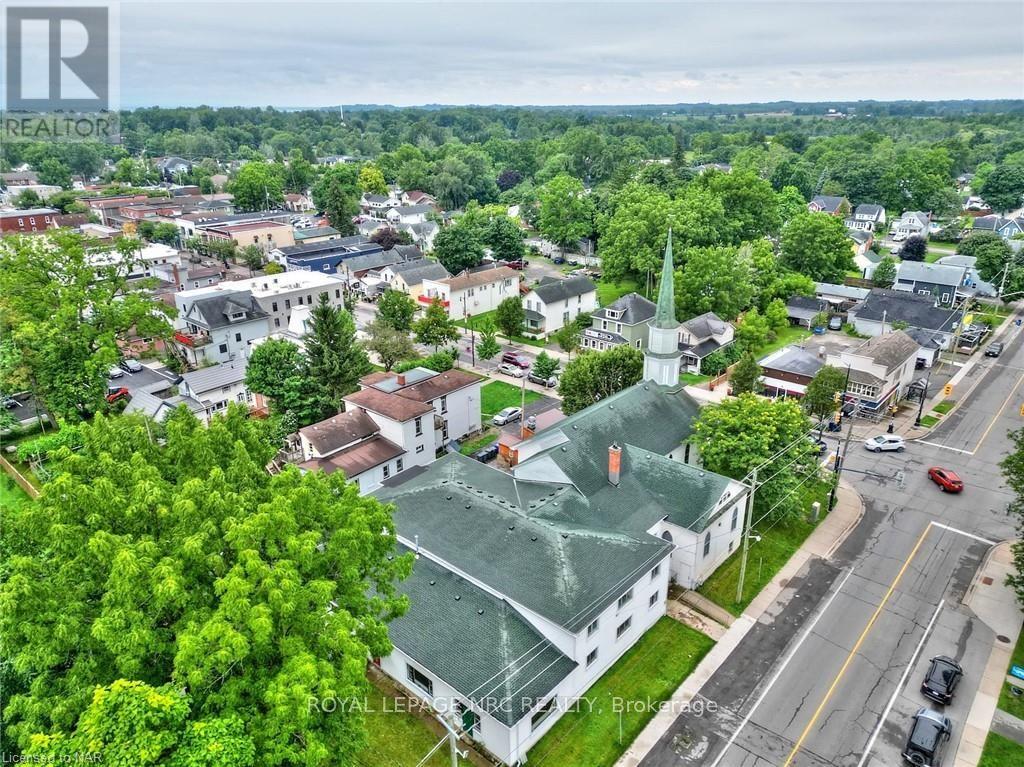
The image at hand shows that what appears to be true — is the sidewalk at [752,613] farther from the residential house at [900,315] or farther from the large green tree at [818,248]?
the large green tree at [818,248]

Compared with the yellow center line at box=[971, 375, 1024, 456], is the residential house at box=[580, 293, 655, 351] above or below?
above

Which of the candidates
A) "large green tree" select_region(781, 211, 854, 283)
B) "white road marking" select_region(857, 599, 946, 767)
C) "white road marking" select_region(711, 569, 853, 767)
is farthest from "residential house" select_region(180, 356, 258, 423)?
"large green tree" select_region(781, 211, 854, 283)

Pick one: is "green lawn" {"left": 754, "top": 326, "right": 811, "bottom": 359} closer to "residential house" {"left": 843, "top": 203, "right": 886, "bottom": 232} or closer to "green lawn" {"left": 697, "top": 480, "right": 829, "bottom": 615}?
"green lawn" {"left": 697, "top": 480, "right": 829, "bottom": 615}

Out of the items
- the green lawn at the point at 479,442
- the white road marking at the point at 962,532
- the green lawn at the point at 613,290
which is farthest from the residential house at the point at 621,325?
the white road marking at the point at 962,532

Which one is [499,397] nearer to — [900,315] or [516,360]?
[516,360]

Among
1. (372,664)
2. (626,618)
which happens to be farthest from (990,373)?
(372,664)
